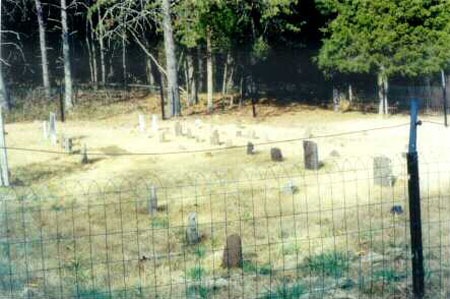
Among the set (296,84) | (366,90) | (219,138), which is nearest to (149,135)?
(219,138)

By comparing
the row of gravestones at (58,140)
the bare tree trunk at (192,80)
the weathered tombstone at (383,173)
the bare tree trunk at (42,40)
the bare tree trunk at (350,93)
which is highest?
the bare tree trunk at (42,40)

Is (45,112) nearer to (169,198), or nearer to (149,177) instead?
(149,177)

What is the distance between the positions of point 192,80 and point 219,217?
1887 cm

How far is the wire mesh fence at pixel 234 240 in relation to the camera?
6715 millimetres

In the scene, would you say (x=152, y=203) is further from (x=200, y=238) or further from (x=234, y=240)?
(x=234, y=240)

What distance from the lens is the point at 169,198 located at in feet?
40.5

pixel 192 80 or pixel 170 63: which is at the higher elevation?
pixel 170 63

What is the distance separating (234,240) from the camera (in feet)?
26.0

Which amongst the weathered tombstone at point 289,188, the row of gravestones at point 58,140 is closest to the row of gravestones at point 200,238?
the weathered tombstone at point 289,188

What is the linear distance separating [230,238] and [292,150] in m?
8.98

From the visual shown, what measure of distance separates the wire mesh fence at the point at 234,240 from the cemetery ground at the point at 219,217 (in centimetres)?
3

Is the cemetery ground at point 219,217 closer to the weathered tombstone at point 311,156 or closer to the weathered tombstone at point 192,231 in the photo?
the weathered tombstone at point 192,231

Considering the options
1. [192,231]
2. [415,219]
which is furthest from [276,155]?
[415,219]

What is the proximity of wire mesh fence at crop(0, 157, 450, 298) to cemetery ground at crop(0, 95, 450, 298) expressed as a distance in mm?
29
